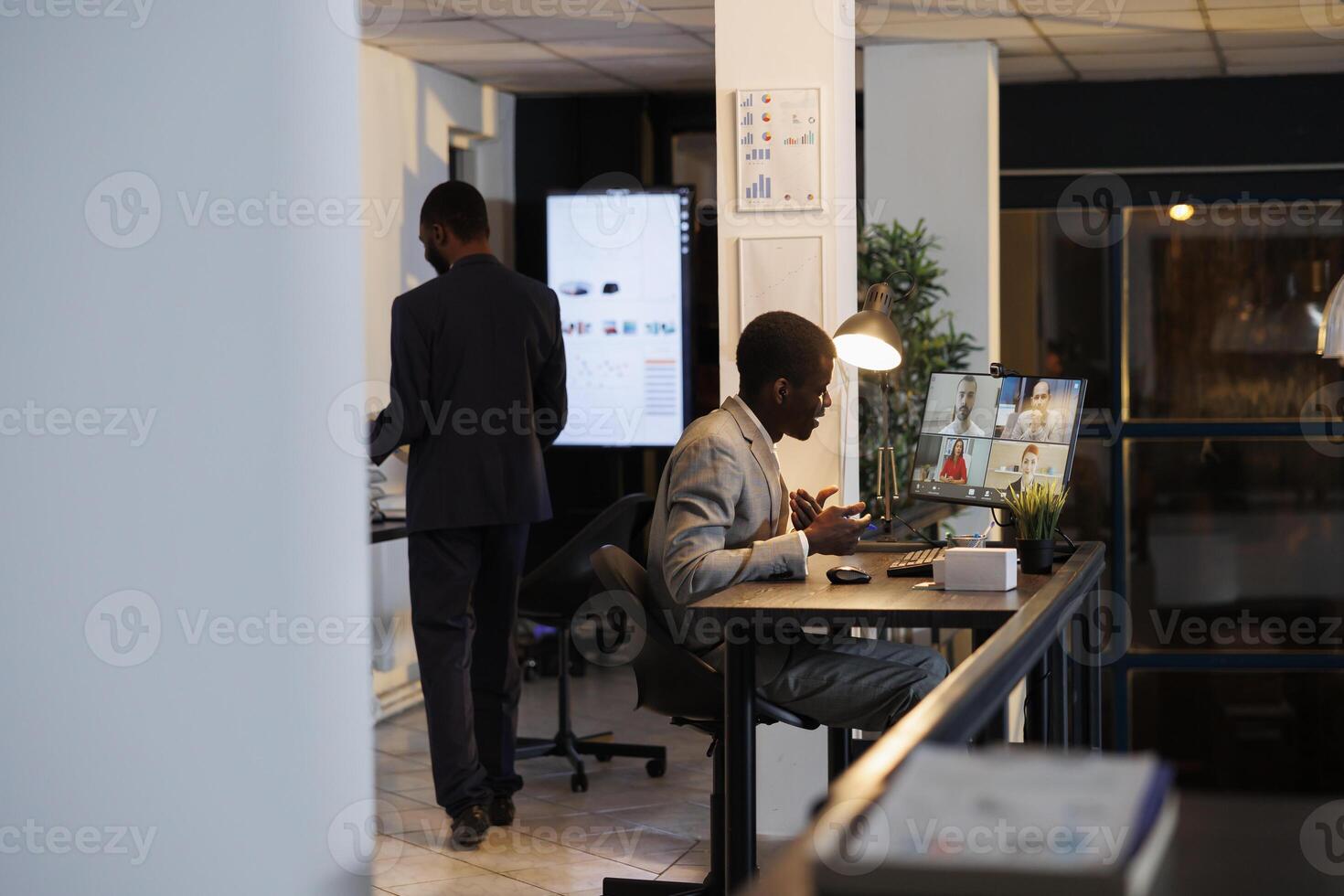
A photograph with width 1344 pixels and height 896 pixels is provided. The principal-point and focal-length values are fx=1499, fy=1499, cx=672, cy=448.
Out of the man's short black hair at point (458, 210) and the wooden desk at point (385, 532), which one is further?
the wooden desk at point (385, 532)

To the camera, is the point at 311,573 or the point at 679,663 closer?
the point at 311,573

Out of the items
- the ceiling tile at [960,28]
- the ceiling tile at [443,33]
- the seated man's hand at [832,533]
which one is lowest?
the seated man's hand at [832,533]

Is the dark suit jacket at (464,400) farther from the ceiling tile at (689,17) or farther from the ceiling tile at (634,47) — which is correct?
the ceiling tile at (634,47)

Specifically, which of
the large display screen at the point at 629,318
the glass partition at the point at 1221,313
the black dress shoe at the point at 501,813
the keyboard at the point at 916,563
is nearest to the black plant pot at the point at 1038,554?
the keyboard at the point at 916,563

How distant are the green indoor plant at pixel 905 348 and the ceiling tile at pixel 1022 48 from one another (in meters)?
0.93

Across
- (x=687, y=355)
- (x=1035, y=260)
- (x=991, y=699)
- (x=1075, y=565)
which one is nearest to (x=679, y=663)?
(x=1075, y=565)

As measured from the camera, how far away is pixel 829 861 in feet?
3.34

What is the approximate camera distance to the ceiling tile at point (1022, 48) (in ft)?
22.2

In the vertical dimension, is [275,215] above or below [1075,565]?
above

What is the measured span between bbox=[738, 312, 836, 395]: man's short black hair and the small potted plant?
57 cm

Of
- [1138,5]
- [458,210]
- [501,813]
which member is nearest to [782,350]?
[458,210]

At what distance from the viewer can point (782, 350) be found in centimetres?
346

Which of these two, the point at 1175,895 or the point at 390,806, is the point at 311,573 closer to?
the point at 1175,895

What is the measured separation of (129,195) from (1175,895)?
1.48m
